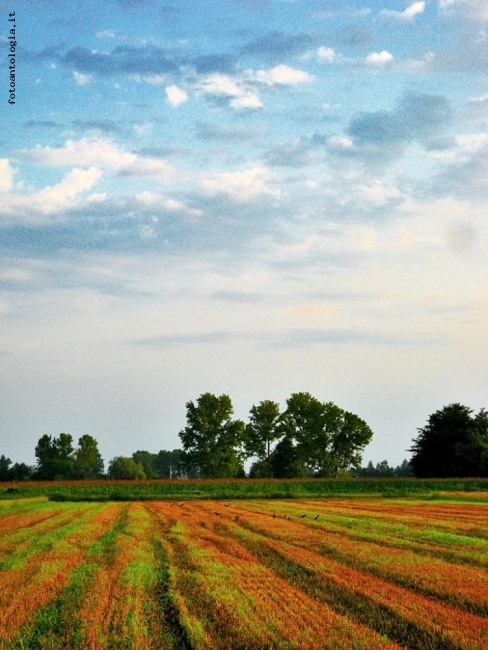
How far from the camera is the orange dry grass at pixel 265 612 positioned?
35.3ft

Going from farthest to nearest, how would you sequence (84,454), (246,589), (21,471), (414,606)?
1. (84,454)
2. (21,471)
3. (246,589)
4. (414,606)

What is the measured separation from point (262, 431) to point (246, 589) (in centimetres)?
10905

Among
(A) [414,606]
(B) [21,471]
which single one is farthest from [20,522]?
(B) [21,471]

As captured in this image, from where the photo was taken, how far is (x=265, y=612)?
1255 centimetres

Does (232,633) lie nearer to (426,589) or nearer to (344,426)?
(426,589)

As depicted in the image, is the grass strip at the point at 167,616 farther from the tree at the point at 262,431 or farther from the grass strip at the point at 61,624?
the tree at the point at 262,431

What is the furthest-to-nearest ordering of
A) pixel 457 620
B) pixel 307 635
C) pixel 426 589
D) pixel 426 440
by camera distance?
1. pixel 426 440
2. pixel 426 589
3. pixel 457 620
4. pixel 307 635

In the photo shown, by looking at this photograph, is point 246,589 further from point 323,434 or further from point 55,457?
point 55,457

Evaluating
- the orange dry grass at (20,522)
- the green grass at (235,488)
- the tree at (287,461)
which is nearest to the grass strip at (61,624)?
the orange dry grass at (20,522)

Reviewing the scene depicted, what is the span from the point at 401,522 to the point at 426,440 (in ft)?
248

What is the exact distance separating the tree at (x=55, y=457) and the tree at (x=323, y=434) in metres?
61.0

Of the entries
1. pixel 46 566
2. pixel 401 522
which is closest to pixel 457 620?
pixel 46 566

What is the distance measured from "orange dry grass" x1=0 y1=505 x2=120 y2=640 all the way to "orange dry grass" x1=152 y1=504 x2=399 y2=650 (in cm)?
299

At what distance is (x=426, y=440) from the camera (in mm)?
104875
